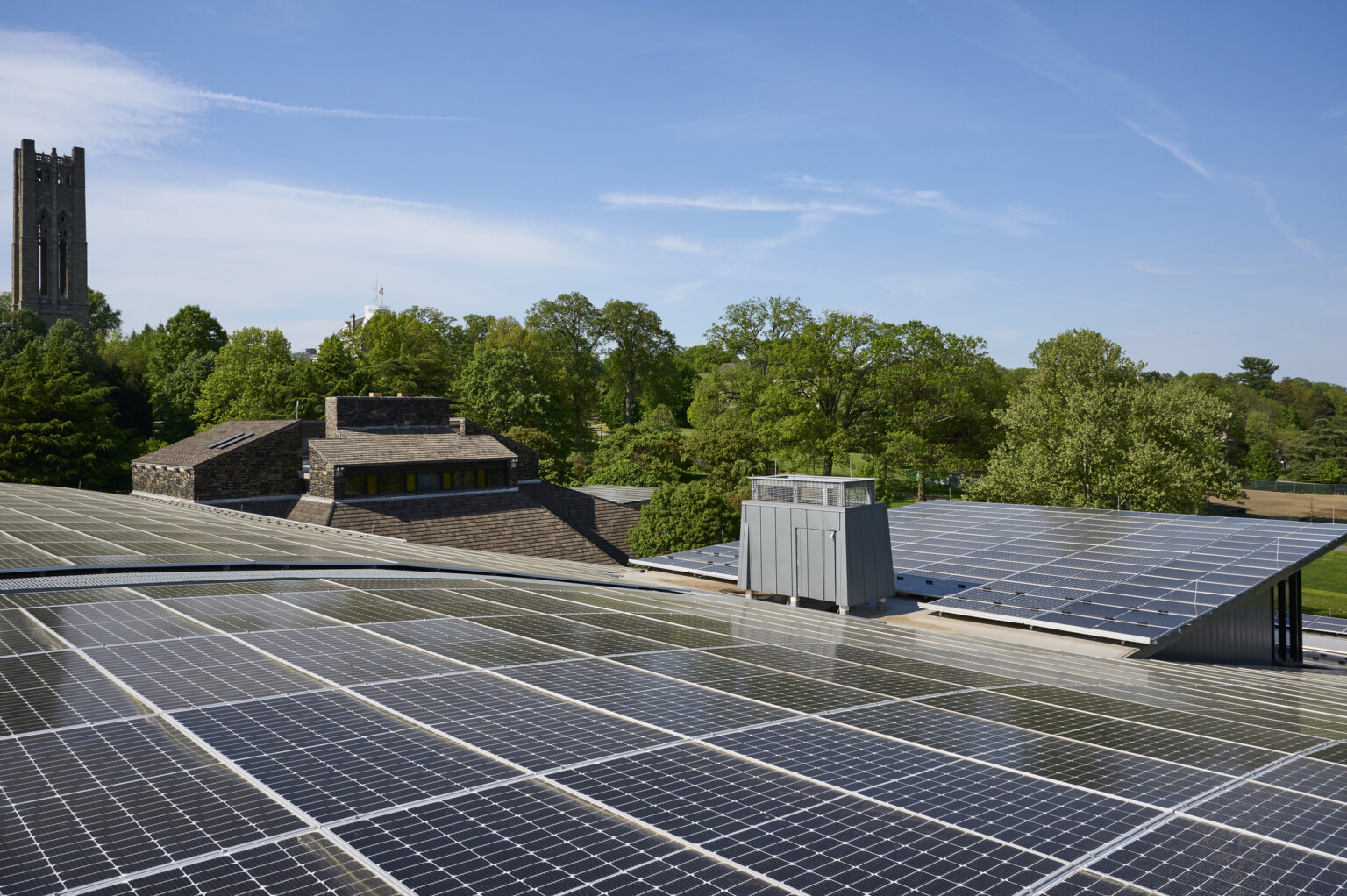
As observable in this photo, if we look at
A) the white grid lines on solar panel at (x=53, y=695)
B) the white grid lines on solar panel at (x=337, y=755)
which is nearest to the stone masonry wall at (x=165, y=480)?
the white grid lines on solar panel at (x=53, y=695)

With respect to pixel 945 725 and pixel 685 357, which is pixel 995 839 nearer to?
pixel 945 725

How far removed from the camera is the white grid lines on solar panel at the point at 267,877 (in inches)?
175

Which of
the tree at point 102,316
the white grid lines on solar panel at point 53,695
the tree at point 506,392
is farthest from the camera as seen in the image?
the tree at point 102,316

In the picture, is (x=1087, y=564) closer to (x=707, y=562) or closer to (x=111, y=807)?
(x=707, y=562)

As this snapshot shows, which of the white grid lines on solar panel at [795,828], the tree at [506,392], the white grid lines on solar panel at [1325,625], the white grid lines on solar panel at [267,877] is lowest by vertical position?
the white grid lines on solar panel at [1325,625]

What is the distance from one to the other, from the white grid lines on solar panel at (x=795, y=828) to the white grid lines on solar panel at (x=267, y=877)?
5.79 ft

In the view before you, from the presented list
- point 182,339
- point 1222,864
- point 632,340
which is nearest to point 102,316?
point 182,339

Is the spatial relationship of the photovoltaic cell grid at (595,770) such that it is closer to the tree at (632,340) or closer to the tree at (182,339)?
the tree at (632,340)

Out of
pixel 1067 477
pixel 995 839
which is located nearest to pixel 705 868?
pixel 995 839

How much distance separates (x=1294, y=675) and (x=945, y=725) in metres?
14.2

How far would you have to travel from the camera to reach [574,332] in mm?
98312

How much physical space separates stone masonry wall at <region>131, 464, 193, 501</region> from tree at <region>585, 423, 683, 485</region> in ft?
114

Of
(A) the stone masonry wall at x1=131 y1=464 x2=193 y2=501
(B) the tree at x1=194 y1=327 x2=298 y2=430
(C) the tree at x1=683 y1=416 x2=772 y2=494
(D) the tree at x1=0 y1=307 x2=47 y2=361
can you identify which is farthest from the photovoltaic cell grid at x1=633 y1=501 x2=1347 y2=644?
(D) the tree at x1=0 y1=307 x2=47 y2=361

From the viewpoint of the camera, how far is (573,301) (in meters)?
97.6
